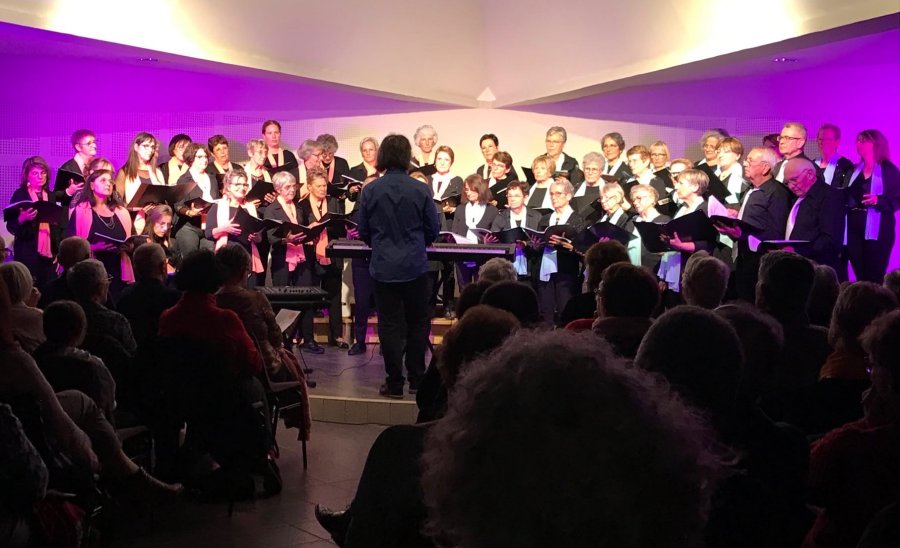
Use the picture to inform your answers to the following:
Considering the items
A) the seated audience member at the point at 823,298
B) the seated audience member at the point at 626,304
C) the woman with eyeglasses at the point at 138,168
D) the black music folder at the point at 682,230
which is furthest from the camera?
the woman with eyeglasses at the point at 138,168

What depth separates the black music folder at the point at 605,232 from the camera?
7.67 metres

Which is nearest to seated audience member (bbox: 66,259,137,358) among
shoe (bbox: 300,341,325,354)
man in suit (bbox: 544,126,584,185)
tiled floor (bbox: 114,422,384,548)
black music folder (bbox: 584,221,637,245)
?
tiled floor (bbox: 114,422,384,548)

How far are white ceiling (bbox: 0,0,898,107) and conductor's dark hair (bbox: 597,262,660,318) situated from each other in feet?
13.0

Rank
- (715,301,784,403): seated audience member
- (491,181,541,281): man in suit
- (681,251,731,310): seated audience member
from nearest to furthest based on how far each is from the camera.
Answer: (715,301,784,403): seated audience member → (681,251,731,310): seated audience member → (491,181,541,281): man in suit

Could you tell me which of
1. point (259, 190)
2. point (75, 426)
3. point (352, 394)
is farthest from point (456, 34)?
point (75, 426)

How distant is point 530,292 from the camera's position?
3.85 metres

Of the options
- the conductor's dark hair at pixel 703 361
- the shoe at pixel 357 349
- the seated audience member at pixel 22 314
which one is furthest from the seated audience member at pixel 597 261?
the shoe at pixel 357 349

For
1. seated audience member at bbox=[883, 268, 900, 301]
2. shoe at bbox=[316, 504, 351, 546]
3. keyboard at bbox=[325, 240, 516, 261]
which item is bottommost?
shoe at bbox=[316, 504, 351, 546]

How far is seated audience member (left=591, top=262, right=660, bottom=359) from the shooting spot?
11.7ft

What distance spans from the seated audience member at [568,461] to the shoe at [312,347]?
6.99 meters

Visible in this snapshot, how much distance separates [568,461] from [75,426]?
246 cm

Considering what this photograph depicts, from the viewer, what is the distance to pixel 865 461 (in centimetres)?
220

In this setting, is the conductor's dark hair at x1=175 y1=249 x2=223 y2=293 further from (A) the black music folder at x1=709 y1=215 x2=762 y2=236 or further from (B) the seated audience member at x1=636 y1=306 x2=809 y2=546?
(A) the black music folder at x1=709 y1=215 x2=762 y2=236

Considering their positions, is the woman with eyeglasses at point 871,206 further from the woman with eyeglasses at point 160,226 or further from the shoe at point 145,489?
the shoe at point 145,489
